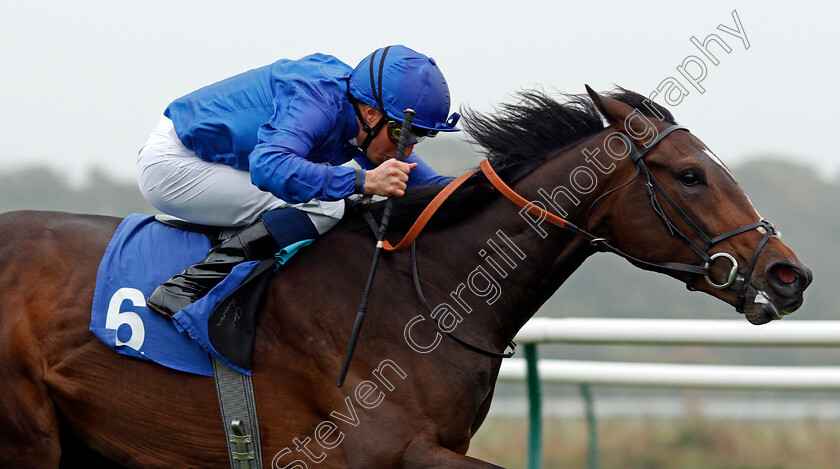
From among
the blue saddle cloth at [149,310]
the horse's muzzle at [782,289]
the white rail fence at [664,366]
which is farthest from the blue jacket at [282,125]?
the white rail fence at [664,366]

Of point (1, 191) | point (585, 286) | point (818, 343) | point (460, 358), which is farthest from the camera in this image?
point (1, 191)

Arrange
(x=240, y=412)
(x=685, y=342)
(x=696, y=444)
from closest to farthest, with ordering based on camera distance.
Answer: (x=240, y=412) < (x=685, y=342) < (x=696, y=444)

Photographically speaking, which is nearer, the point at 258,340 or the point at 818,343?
the point at 258,340

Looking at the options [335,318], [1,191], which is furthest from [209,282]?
[1,191]

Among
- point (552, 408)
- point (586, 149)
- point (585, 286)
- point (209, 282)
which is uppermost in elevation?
point (586, 149)

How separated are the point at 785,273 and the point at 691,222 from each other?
34 cm

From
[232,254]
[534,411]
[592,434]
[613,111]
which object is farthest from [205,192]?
[592,434]

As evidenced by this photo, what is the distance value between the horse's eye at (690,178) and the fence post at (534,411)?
157 centimetres

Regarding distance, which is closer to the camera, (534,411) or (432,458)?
(432,458)

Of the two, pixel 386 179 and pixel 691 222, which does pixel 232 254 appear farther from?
pixel 691 222

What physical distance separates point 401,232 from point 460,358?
55 cm

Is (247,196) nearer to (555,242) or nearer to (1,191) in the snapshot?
(555,242)

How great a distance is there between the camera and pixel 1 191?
9117 millimetres

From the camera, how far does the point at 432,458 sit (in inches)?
115
